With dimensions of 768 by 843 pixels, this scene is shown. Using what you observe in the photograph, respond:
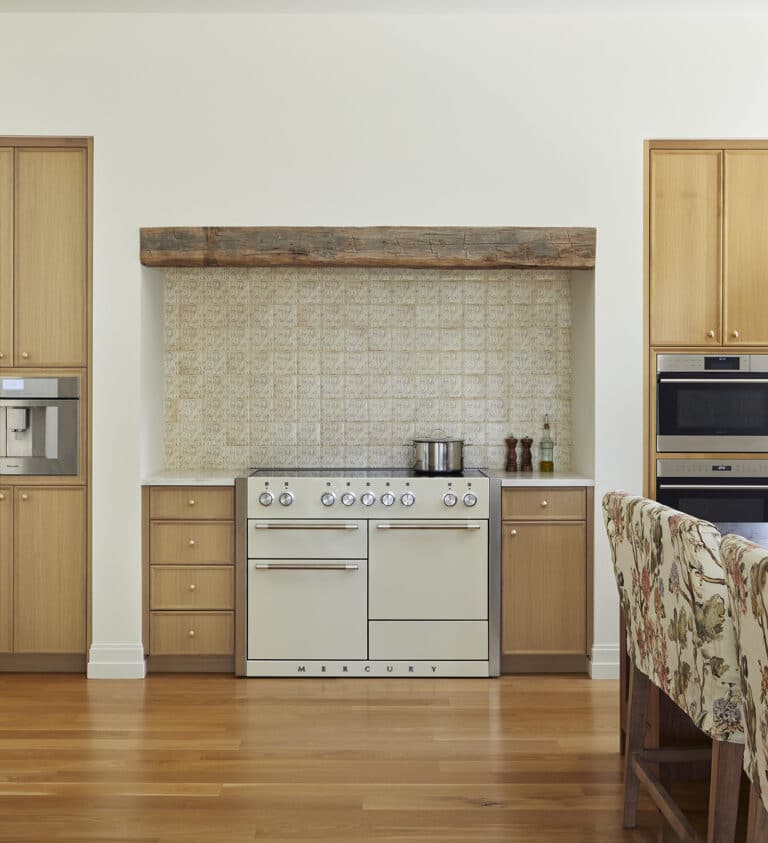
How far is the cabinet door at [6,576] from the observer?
13.5 ft

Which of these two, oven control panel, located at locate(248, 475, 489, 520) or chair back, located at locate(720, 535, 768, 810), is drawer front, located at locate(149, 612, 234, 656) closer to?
oven control panel, located at locate(248, 475, 489, 520)

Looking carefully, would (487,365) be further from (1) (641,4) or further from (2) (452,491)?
(1) (641,4)

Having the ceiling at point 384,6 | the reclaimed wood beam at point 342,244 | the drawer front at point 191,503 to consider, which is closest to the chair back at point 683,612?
the reclaimed wood beam at point 342,244

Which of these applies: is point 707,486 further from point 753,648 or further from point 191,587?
point 753,648

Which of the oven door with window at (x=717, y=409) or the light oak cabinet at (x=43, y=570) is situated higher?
the oven door with window at (x=717, y=409)

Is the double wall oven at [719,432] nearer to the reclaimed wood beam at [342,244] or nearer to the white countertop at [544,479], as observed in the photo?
the white countertop at [544,479]

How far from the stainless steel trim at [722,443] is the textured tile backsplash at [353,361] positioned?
646 mm

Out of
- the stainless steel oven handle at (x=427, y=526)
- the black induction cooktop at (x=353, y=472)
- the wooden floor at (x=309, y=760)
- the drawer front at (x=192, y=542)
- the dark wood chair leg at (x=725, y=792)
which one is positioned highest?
the black induction cooktop at (x=353, y=472)

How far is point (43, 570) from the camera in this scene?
4117mm

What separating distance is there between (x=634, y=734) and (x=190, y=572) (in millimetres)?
2158

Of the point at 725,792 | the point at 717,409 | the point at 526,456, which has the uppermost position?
the point at 717,409

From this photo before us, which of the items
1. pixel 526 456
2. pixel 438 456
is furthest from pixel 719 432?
pixel 438 456

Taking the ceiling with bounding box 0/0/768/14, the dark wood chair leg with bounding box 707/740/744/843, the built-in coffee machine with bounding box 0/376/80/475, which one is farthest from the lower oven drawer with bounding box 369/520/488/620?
the ceiling with bounding box 0/0/768/14

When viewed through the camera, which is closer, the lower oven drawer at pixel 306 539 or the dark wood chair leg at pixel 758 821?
the dark wood chair leg at pixel 758 821
